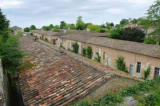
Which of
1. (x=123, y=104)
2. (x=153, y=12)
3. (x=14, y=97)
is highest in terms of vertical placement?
(x=153, y=12)

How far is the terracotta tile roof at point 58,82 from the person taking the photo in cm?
501

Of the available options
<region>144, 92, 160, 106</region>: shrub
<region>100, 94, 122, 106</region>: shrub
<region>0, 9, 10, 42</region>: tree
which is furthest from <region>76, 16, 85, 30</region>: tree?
<region>144, 92, 160, 106</region>: shrub

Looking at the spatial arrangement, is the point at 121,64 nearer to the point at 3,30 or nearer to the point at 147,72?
the point at 147,72

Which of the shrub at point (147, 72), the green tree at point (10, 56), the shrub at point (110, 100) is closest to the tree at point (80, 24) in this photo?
the shrub at point (147, 72)

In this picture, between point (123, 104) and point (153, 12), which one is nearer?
point (123, 104)

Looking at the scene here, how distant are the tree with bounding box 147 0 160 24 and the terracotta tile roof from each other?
1442 cm

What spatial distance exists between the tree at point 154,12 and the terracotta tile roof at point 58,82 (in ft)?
47.3

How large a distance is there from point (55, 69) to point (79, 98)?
3149mm

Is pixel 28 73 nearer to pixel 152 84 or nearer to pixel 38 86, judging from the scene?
pixel 38 86

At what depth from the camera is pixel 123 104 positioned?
3826 millimetres

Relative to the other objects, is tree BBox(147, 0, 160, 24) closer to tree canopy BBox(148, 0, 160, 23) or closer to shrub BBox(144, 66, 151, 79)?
tree canopy BBox(148, 0, 160, 23)

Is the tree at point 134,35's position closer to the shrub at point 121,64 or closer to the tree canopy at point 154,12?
the tree canopy at point 154,12

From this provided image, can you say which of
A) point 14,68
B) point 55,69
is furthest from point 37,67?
point 14,68

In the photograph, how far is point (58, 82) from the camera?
6.08m
